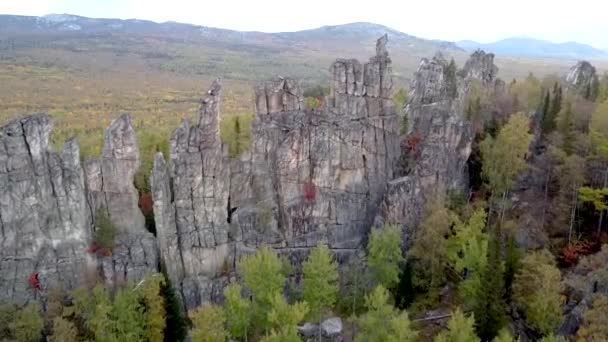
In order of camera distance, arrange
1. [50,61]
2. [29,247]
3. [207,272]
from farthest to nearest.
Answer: [50,61], [207,272], [29,247]

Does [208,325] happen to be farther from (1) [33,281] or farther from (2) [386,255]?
(1) [33,281]

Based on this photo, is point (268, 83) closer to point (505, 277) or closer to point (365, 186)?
point (365, 186)

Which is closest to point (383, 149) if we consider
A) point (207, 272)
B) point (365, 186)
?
point (365, 186)

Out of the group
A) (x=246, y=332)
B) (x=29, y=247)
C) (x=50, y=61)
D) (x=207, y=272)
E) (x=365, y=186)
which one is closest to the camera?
(x=246, y=332)

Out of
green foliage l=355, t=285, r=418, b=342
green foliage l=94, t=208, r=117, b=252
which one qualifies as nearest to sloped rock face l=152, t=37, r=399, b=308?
green foliage l=94, t=208, r=117, b=252

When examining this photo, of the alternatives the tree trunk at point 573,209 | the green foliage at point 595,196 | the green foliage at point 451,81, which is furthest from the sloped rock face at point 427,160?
the green foliage at point 595,196

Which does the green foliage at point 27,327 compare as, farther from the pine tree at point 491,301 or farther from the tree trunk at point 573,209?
the tree trunk at point 573,209

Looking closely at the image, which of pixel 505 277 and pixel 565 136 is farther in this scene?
pixel 565 136

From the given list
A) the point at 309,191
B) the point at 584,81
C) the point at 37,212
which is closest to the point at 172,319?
the point at 37,212
